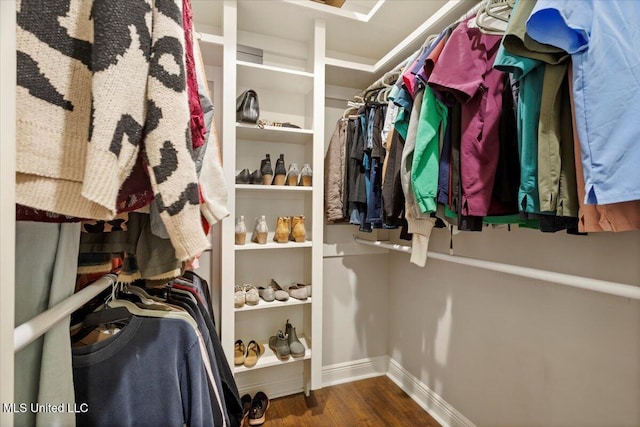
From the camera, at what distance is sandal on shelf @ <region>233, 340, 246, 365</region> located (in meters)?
1.47

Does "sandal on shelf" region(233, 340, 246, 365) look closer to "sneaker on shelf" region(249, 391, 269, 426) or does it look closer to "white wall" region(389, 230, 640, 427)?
"sneaker on shelf" region(249, 391, 269, 426)

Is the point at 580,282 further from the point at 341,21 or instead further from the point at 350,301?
the point at 341,21

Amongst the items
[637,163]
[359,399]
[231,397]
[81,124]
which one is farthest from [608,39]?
[359,399]

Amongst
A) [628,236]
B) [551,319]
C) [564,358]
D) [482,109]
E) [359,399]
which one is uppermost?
[482,109]

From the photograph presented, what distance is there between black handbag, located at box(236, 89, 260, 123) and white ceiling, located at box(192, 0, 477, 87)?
1.51 ft

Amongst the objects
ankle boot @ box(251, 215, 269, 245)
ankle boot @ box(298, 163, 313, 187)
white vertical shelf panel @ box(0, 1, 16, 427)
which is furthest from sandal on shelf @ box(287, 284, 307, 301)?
white vertical shelf panel @ box(0, 1, 16, 427)

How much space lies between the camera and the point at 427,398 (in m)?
1.64

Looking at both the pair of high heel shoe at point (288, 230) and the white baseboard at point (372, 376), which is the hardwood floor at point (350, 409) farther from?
the pair of high heel shoe at point (288, 230)

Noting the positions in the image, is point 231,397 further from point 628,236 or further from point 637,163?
point 628,236

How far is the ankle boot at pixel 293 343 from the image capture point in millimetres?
1553

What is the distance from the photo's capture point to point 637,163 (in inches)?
22.0

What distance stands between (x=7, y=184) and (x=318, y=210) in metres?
1.30

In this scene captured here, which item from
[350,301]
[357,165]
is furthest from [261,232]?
[350,301]

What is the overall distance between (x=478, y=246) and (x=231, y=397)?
4.17 ft
